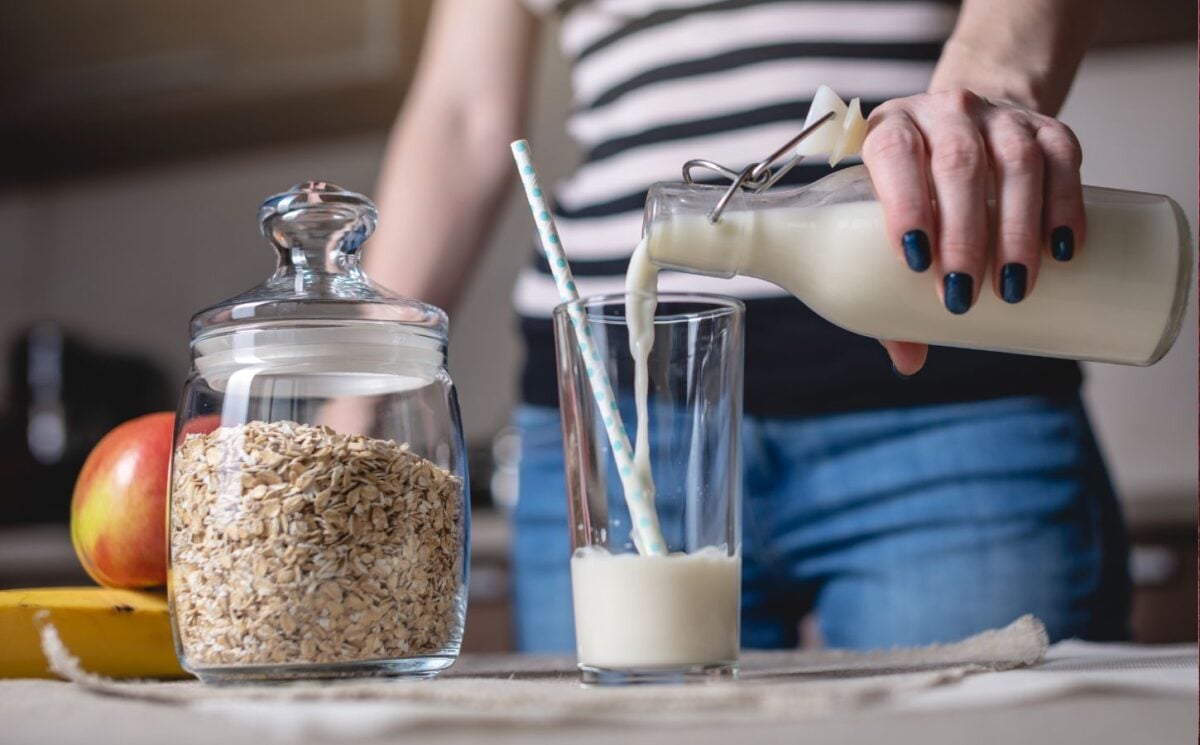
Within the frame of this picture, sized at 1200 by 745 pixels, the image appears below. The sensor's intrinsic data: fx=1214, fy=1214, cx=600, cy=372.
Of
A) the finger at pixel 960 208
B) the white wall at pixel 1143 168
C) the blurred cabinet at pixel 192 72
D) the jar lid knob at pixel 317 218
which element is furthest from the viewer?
the blurred cabinet at pixel 192 72

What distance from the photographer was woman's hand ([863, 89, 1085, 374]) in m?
0.57

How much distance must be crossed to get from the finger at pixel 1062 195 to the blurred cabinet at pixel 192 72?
6.57 ft

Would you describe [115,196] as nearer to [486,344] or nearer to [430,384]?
[486,344]

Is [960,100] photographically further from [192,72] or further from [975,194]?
[192,72]

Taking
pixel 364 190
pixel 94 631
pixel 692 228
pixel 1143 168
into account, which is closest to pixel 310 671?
pixel 94 631

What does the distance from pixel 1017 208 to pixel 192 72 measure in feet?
7.73

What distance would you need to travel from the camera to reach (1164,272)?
0.61m

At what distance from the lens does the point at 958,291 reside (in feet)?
1.89

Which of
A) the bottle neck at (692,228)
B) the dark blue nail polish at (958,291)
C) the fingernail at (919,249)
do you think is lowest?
the dark blue nail polish at (958,291)

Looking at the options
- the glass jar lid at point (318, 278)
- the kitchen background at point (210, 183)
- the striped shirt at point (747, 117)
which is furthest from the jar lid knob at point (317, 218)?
the kitchen background at point (210, 183)

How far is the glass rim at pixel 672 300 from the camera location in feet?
2.02

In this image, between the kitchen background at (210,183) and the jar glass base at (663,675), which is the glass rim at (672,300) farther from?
the kitchen background at (210,183)

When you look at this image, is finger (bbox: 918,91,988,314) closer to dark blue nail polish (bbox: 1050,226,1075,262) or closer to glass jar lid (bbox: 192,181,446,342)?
dark blue nail polish (bbox: 1050,226,1075,262)

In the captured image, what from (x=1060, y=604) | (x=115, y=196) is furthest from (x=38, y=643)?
(x=115, y=196)
